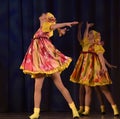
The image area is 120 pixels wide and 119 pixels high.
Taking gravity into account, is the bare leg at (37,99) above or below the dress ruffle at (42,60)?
below

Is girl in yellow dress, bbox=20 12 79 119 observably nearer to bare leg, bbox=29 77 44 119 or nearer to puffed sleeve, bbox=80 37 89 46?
bare leg, bbox=29 77 44 119

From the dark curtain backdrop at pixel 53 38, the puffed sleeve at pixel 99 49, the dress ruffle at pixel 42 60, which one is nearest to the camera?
the dress ruffle at pixel 42 60

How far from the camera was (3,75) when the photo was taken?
5.50 m

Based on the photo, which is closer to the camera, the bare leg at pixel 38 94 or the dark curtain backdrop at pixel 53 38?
the bare leg at pixel 38 94

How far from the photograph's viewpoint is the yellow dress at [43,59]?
4.13 metres

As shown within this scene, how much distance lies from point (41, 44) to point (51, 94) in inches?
57.0

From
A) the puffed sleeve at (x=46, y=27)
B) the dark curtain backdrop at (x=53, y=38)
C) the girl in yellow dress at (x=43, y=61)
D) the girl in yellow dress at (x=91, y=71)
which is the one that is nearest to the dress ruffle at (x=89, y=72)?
the girl in yellow dress at (x=91, y=71)

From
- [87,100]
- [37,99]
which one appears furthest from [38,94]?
[87,100]

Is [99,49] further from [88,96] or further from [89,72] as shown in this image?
[88,96]

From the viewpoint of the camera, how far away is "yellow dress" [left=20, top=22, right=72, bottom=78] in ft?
13.6

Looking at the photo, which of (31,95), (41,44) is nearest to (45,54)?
(41,44)

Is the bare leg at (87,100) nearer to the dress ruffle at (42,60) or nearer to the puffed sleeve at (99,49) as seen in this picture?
the puffed sleeve at (99,49)

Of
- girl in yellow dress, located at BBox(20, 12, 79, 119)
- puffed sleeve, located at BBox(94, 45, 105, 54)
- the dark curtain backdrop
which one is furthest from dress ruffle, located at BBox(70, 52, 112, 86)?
girl in yellow dress, located at BBox(20, 12, 79, 119)

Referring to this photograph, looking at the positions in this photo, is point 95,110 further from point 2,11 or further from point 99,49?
point 2,11
